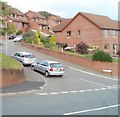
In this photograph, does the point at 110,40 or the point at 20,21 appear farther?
the point at 20,21

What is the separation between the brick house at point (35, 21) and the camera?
9113 centimetres

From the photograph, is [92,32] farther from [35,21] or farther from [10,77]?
[35,21]

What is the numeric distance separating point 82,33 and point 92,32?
2.72 m

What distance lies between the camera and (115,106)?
51.7ft

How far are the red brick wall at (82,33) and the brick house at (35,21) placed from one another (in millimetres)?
29965

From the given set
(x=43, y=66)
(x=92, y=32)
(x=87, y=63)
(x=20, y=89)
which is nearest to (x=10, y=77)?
(x=20, y=89)

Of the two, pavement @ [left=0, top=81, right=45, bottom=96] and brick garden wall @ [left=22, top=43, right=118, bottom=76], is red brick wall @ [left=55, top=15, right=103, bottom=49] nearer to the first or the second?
brick garden wall @ [left=22, top=43, right=118, bottom=76]

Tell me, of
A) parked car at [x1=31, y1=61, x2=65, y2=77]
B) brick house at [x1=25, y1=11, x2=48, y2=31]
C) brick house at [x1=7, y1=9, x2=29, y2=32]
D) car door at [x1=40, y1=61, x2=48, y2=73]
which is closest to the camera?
parked car at [x1=31, y1=61, x2=65, y2=77]

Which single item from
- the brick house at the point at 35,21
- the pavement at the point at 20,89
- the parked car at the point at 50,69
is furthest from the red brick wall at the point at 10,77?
the brick house at the point at 35,21

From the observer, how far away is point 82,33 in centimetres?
5756

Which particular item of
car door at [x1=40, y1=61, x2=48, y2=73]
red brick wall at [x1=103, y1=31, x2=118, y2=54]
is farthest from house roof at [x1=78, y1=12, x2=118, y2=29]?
car door at [x1=40, y1=61, x2=48, y2=73]

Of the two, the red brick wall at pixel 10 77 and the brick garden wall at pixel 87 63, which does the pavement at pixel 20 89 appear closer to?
the red brick wall at pixel 10 77

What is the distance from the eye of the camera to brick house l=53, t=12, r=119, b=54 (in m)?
54.6

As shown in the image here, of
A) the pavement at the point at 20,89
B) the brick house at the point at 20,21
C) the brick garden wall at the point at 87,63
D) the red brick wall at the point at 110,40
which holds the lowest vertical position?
the pavement at the point at 20,89
